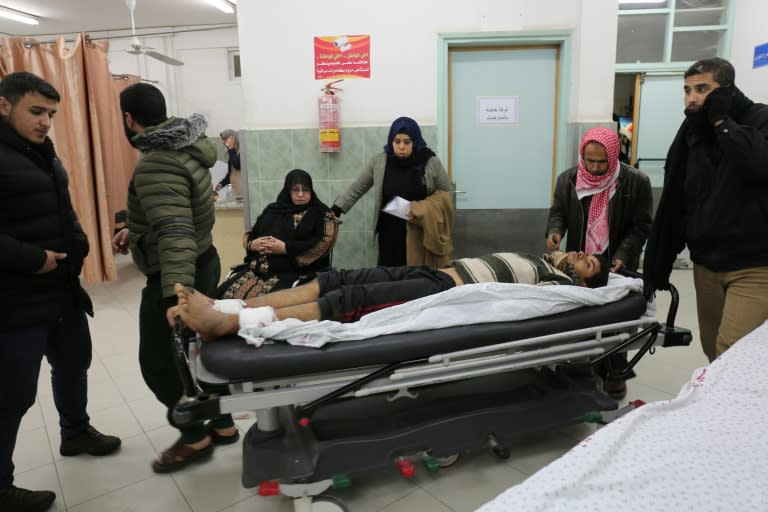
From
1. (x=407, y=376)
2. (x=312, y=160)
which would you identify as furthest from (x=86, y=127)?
(x=407, y=376)

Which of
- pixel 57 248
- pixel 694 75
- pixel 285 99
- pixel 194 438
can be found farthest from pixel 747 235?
pixel 285 99

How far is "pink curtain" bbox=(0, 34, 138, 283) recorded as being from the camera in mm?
4262

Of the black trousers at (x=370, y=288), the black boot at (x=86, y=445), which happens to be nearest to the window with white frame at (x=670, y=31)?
the black trousers at (x=370, y=288)

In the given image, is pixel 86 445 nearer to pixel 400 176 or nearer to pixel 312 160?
pixel 400 176

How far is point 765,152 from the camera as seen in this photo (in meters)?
1.66

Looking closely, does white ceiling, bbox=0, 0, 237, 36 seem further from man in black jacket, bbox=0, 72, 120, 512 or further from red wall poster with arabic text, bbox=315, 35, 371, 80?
man in black jacket, bbox=0, 72, 120, 512

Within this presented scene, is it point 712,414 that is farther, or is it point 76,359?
point 76,359

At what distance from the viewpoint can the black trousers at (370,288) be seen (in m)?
1.95

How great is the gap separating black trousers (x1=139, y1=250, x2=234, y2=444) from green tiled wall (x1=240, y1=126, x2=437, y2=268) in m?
1.78

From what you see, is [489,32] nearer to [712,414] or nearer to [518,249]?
[518,249]

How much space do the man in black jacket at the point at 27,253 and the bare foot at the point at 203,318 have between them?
524mm

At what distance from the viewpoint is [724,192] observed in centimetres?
183

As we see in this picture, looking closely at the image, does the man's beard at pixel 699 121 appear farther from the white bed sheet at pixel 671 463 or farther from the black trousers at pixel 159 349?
the black trousers at pixel 159 349

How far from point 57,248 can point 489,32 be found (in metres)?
3.06
